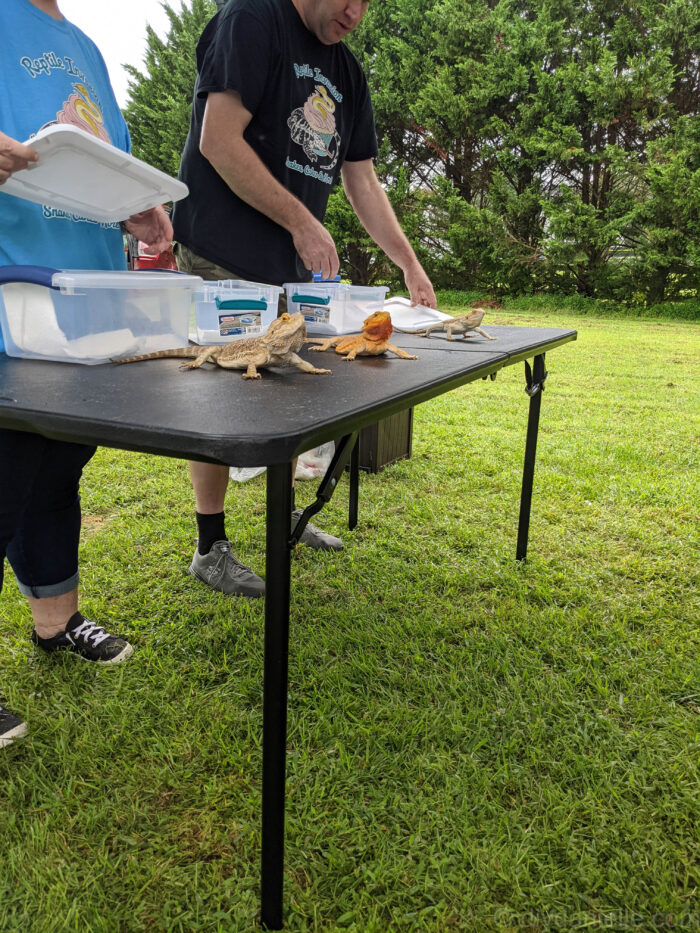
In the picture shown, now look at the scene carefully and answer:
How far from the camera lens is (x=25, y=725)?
4.83 ft

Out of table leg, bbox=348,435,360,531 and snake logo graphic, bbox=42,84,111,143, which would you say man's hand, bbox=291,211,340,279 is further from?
table leg, bbox=348,435,360,531

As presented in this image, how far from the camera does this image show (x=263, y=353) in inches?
48.0

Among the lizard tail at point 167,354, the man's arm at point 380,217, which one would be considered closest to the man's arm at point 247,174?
the lizard tail at point 167,354

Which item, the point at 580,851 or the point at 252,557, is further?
the point at 252,557

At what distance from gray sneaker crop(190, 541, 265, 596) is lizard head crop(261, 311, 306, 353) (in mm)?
1052

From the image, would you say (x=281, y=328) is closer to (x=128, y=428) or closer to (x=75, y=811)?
(x=128, y=428)

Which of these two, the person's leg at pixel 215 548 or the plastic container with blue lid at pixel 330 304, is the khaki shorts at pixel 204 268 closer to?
the plastic container with blue lid at pixel 330 304

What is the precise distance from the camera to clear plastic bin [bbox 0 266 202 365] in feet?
3.70

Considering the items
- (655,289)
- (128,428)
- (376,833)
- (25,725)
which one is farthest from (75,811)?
(655,289)

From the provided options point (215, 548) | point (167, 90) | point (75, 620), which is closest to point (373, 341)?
point (215, 548)

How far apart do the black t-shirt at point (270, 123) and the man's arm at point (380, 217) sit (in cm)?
21

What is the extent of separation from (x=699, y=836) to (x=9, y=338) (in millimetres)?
1686

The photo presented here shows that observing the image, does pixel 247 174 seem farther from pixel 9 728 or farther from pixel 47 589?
pixel 9 728

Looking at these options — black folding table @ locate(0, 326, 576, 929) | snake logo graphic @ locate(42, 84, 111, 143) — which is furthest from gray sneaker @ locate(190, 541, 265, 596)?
snake logo graphic @ locate(42, 84, 111, 143)
